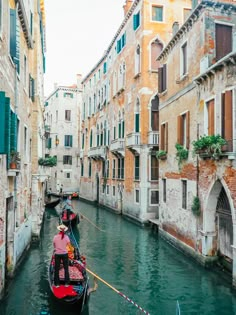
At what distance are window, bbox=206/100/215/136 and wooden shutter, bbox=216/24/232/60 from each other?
165cm

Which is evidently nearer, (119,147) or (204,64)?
(204,64)

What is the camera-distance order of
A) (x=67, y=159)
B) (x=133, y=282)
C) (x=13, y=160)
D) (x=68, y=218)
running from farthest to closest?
(x=67, y=159), (x=68, y=218), (x=133, y=282), (x=13, y=160)

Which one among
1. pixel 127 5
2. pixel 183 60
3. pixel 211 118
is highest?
pixel 127 5

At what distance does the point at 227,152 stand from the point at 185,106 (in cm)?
355

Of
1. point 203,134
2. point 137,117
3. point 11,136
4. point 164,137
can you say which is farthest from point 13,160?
point 137,117

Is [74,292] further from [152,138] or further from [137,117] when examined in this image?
[137,117]

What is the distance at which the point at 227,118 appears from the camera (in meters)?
8.73

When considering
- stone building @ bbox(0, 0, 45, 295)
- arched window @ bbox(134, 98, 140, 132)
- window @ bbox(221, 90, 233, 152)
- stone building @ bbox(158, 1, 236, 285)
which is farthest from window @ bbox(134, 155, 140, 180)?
window @ bbox(221, 90, 233, 152)

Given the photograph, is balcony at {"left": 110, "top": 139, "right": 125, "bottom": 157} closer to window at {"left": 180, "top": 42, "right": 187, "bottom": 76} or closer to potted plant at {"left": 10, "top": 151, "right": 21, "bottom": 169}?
window at {"left": 180, "top": 42, "right": 187, "bottom": 76}

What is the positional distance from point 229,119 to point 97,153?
18.6 meters

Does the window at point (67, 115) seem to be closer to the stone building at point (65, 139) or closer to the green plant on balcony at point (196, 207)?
the stone building at point (65, 139)

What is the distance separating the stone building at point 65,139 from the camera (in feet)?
113

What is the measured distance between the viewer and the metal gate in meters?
9.32

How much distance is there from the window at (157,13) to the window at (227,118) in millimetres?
10495
